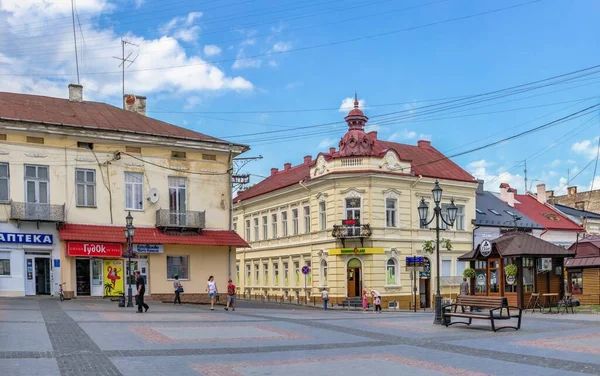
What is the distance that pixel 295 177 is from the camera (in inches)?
1937

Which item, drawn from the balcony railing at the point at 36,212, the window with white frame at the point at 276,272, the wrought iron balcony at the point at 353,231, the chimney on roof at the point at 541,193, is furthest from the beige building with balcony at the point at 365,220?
the balcony railing at the point at 36,212

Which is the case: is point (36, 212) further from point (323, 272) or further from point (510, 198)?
point (510, 198)

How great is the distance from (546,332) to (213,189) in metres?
20.9

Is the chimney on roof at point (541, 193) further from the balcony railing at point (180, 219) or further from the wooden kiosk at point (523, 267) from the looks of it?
the balcony railing at point (180, 219)

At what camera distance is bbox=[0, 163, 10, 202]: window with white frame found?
96.7ft

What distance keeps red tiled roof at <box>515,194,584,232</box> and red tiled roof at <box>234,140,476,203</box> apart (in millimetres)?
7731

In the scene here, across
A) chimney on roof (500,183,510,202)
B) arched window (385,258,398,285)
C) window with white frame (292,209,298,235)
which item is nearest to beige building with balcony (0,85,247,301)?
arched window (385,258,398,285)

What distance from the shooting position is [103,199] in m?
31.8

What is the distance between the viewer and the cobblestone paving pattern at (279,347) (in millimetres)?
11102

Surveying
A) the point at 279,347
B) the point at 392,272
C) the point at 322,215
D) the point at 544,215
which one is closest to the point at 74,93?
the point at 322,215

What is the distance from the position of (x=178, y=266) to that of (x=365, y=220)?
13181mm

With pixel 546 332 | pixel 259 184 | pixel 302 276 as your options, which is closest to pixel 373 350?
pixel 546 332

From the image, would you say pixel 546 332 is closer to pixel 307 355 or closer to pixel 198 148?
pixel 307 355

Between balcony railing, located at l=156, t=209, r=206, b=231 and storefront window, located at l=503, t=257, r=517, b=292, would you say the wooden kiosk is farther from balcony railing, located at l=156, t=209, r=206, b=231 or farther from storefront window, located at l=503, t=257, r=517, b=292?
balcony railing, located at l=156, t=209, r=206, b=231
